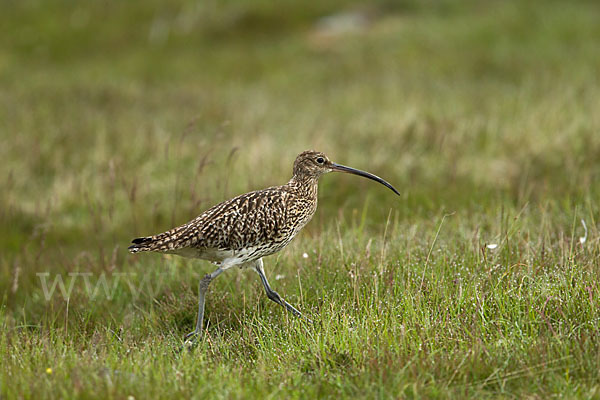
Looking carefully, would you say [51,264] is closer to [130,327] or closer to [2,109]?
[130,327]

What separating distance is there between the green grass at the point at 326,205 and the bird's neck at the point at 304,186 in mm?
604

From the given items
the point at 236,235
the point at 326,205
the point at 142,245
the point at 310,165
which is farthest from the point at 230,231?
the point at 326,205

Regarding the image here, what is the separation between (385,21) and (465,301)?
23758 millimetres

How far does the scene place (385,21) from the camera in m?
27.5

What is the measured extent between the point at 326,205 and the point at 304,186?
376 centimetres

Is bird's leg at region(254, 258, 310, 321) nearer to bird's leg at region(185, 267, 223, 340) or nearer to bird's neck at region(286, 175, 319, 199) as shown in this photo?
bird's leg at region(185, 267, 223, 340)

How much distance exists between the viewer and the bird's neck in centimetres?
625

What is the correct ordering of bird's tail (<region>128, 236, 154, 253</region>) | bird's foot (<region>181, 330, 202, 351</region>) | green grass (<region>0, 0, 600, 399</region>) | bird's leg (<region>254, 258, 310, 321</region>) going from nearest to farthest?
green grass (<region>0, 0, 600, 399</region>) < bird's foot (<region>181, 330, 202, 351</region>) < bird's leg (<region>254, 258, 310, 321</region>) < bird's tail (<region>128, 236, 154, 253</region>)

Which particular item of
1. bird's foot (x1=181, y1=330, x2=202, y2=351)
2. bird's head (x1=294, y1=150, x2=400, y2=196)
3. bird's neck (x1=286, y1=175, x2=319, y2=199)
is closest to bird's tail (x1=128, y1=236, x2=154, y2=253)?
bird's foot (x1=181, y1=330, x2=202, y2=351)

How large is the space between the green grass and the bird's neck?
60cm

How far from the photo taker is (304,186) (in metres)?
6.29

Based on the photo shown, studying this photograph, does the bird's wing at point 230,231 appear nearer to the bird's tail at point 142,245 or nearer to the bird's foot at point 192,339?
the bird's tail at point 142,245

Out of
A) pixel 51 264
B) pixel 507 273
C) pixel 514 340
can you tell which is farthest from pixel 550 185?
pixel 51 264

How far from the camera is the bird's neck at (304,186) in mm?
6250
